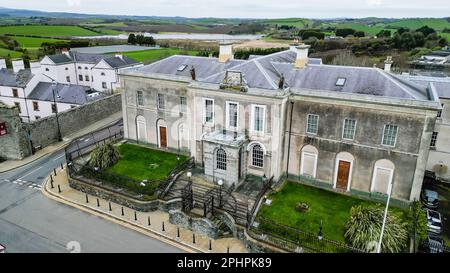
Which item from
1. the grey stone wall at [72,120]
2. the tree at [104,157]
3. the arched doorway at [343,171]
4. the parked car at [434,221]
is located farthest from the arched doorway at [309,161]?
the grey stone wall at [72,120]

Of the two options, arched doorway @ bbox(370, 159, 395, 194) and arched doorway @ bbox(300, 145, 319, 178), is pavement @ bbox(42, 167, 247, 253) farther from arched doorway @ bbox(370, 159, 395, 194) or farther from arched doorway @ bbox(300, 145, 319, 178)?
arched doorway @ bbox(370, 159, 395, 194)

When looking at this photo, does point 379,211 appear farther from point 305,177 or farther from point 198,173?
point 198,173

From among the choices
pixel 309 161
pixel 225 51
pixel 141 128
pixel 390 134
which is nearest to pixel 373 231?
pixel 390 134

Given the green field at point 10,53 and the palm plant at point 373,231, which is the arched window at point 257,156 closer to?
the palm plant at point 373,231

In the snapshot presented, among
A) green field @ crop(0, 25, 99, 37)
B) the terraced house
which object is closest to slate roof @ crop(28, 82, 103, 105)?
the terraced house

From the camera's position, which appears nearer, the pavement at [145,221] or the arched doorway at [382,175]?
the pavement at [145,221]

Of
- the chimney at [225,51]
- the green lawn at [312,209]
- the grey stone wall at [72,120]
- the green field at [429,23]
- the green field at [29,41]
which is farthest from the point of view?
the green field at [429,23]

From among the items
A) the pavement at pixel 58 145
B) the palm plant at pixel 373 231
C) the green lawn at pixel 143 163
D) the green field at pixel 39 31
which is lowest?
the pavement at pixel 58 145
